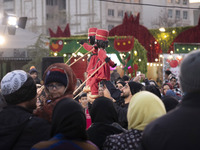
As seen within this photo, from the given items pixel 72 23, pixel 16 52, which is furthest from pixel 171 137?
pixel 72 23

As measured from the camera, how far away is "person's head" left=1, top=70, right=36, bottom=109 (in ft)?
11.6

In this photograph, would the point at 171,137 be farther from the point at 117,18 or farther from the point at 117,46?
the point at 117,18

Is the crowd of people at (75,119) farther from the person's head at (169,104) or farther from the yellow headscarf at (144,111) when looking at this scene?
the person's head at (169,104)

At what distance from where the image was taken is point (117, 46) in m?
18.5

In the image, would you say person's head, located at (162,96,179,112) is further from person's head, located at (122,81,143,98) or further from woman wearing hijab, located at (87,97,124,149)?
person's head, located at (122,81,143,98)

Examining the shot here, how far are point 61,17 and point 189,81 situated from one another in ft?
195

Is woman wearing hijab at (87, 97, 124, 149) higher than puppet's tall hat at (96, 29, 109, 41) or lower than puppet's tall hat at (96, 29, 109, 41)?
lower

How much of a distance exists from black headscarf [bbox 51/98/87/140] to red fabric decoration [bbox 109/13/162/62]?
19662 millimetres

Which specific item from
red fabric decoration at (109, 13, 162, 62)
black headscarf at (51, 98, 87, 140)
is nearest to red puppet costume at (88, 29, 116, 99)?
black headscarf at (51, 98, 87, 140)

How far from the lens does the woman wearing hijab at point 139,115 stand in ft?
10.8

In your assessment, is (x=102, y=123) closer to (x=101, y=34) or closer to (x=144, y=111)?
(x=144, y=111)

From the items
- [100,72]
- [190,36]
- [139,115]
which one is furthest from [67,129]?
[190,36]

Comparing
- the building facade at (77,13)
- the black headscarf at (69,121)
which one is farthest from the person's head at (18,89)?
the building facade at (77,13)

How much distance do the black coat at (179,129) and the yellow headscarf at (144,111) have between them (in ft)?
2.56
